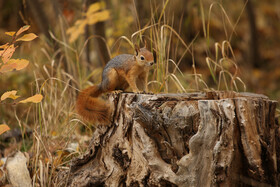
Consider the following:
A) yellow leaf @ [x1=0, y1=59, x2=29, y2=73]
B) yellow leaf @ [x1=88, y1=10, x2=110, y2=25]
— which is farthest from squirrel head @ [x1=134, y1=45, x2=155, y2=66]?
yellow leaf @ [x1=88, y1=10, x2=110, y2=25]

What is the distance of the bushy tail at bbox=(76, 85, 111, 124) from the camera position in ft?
7.47

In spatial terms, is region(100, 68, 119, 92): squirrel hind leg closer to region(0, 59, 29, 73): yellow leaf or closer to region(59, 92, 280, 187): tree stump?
region(59, 92, 280, 187): tree stump

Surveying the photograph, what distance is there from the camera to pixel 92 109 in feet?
7.55

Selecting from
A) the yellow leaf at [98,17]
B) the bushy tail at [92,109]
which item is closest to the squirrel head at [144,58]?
the bushy tail at [92,109]

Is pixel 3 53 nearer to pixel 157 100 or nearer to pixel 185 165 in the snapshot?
pixel 157 100

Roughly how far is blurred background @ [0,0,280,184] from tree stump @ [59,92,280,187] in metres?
0.68

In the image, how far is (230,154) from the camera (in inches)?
74.5

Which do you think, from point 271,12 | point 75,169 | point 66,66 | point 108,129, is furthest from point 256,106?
point 271,12

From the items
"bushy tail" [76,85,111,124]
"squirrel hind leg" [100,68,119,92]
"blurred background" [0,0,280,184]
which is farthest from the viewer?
"blurred background" [0,0,280,184]

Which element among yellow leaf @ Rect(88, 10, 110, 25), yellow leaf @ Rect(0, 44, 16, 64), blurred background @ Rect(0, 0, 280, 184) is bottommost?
blurred background @ Rect(0, 0, 280, 184)

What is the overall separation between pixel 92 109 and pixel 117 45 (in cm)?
226

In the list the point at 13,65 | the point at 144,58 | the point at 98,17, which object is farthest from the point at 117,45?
the point at 13,65

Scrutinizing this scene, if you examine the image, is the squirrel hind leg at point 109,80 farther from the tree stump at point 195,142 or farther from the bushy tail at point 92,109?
the tree stump at point 195,142

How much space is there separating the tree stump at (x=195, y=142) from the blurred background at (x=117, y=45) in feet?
2.22
